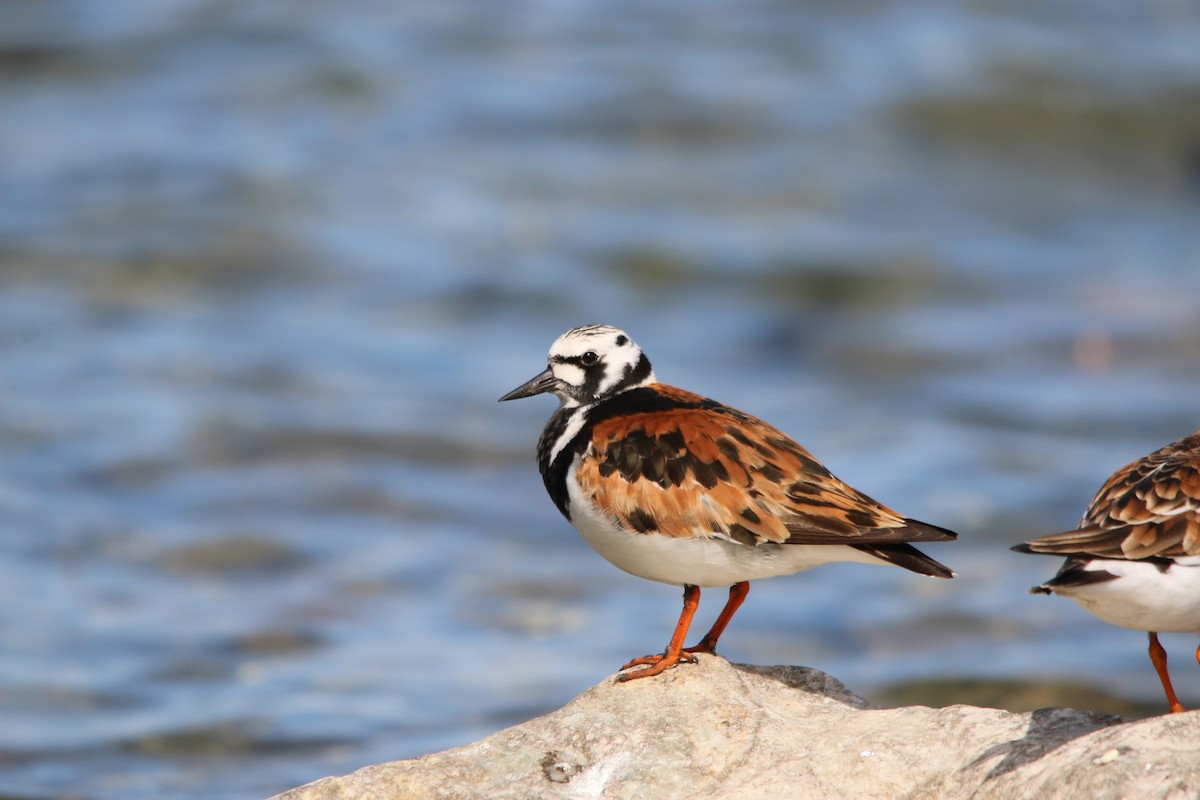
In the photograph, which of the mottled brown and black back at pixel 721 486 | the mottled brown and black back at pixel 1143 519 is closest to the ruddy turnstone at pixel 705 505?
the mottled brown and black back at pixel 721 486

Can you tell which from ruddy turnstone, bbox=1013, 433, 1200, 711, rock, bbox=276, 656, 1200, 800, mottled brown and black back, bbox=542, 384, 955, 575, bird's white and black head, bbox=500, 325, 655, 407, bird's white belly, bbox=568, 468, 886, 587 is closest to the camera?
rock, bbox=276, 656, 1200, 800

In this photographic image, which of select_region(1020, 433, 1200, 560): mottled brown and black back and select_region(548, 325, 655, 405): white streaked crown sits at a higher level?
select_region(548, 325, 655, 405): white streaked crown

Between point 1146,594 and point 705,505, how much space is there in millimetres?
1342

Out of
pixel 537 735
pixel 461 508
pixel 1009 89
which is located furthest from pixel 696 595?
pixel 1009 89

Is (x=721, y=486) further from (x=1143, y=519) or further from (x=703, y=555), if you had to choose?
(x=1143, y=519)

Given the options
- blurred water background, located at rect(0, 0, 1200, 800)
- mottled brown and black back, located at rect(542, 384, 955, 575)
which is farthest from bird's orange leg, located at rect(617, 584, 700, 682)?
blurred water background, located at rect(0, 0, 1200, 800)

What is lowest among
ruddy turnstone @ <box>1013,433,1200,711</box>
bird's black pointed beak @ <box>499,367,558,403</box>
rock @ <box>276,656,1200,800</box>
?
rock @ <box>276,656,1200,800</box>

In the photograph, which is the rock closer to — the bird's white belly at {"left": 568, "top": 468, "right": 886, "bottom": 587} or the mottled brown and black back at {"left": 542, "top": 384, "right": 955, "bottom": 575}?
the bird's white belly at {"left": 568, "top": 468, "right": 886, "bottom": 587}

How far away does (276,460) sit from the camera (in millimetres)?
11766

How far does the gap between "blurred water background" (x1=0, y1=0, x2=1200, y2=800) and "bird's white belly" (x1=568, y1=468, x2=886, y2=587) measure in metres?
3.17

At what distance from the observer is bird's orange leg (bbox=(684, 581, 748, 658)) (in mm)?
5199

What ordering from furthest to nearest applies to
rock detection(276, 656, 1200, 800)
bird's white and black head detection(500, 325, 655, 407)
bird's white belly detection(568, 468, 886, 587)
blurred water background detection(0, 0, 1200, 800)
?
blurred water background detection(0, 0, 1200, 800), bird's white and black head detection(500, 325, 655, 407), bird's white belly detection(568, 468, 886, 587), rock detection(276, 656, 1200, 800)

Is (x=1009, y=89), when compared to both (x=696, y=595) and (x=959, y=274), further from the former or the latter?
(x=696, y=595)

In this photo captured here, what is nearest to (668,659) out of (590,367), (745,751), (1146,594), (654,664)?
(654,664)
